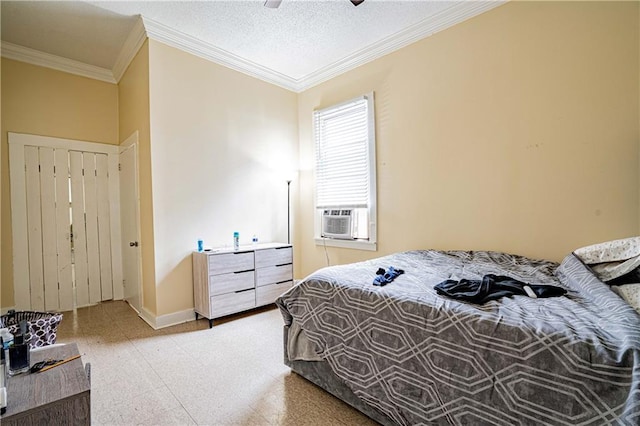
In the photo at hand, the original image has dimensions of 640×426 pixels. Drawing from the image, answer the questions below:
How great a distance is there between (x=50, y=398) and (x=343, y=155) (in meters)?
3.30

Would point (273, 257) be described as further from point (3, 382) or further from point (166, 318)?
point (3, 382)

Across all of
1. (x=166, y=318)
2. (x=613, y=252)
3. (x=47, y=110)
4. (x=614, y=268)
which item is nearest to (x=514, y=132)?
(x=613, y=252)

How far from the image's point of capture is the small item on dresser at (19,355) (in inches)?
47.9

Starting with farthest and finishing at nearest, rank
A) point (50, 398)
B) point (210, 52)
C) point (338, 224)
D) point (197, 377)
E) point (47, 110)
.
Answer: point (338, 224) < point (47, 110) < point (210, 52) < point (197, 377) < point (50, 398)

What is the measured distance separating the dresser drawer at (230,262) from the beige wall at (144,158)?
0.62 meters

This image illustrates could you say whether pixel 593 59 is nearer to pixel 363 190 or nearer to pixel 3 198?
pixel 363 190

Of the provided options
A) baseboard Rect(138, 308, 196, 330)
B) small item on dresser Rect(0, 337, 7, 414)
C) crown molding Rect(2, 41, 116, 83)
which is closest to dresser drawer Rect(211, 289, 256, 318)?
baseboard Rect(138, 308, 196, 330)

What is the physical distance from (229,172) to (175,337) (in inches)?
73.4

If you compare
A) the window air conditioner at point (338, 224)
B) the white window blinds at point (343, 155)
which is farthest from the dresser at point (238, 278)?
the white window blinds at point (343, 155)

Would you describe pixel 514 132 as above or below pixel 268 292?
above

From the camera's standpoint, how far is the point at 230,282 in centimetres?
317

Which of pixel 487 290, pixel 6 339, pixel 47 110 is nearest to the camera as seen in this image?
pixel 6 339

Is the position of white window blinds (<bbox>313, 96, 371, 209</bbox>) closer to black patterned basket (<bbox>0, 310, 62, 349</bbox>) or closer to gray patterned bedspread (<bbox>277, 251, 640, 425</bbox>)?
gray patterned bedspread (<bbox>277, 251, 640, 425</bbox>)

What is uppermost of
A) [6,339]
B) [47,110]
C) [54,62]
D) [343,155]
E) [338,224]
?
[54,62]
